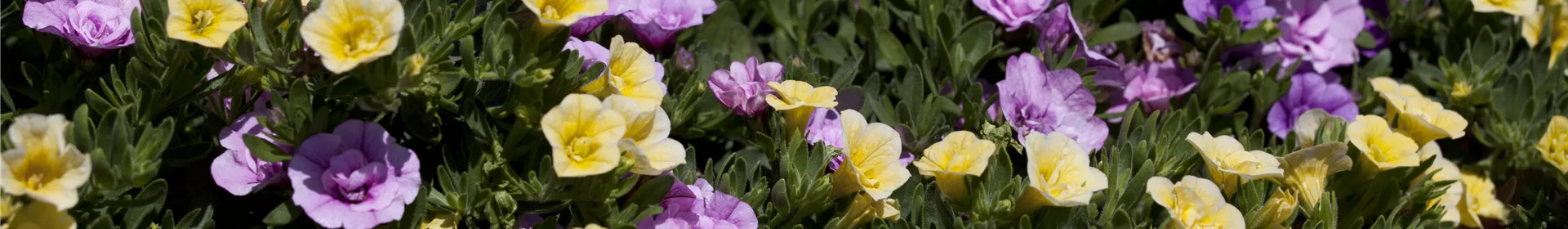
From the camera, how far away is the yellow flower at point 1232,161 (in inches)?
83.4

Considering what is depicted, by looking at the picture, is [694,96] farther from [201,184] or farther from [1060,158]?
[201,184]

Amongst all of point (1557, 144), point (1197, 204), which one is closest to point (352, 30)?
point (1197, 204)

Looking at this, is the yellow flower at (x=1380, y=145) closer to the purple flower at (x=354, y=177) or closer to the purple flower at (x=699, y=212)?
the purple flower at (x=699, y=212)

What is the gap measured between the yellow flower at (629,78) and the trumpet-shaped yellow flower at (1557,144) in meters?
1.92

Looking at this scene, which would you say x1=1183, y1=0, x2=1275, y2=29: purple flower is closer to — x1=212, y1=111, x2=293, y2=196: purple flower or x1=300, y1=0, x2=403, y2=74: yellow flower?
x1=300, y1=0, x2=403, y2=74: yellow flower

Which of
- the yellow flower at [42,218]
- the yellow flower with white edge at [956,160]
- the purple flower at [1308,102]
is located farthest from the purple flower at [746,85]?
the purple flower at [1308,102]

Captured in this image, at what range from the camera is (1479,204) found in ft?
9.20

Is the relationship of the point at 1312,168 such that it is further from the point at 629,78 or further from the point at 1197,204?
the point at 629,78

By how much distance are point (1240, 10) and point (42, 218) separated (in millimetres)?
2489

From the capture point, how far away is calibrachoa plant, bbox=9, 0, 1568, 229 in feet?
5.92

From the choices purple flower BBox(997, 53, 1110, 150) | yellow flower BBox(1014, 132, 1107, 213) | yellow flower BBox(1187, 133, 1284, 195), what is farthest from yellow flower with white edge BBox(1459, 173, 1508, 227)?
yellow flower BBox(1014, 132, 1107, 213)

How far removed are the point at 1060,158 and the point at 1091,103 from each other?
19.1 inches

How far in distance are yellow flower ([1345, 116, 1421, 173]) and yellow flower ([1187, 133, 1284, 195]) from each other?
→ 195 millimetres

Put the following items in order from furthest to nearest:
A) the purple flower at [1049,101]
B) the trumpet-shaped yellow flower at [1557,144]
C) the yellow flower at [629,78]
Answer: the trumpet-shaped yellow flower at [1557,144] < the purple flower at [1049,101] < the yellow flower at [629,78]
